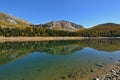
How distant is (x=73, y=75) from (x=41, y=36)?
13362cm

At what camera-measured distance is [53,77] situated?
21.9 metres

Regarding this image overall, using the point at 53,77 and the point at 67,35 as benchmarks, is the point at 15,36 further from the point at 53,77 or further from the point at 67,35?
the point at 53,77

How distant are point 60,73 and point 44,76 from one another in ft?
9.04

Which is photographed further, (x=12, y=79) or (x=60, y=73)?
(x=60, y=73)

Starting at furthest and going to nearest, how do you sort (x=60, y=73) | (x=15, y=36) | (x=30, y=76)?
(x=15, y=36)
(x=60, y=73)
(x=30, y=76)

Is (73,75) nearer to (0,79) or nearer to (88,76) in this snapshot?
(88,76)

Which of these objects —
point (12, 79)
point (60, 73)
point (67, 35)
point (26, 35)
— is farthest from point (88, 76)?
point (67, 35)

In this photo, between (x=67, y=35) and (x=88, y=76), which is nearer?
(x=88, y=76)

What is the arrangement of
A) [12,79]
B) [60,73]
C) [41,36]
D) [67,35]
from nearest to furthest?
1. [12,79]
2. [60,73]
3. [41,36]
4. [67,35]

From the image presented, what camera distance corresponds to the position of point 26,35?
455 ft

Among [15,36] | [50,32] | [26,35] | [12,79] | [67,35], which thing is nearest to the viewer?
[12,79]

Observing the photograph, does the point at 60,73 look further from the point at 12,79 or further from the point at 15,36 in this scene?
the point at 15,36

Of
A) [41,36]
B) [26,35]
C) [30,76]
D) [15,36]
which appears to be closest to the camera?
[30,76]

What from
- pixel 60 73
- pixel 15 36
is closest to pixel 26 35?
pixel 15 36
